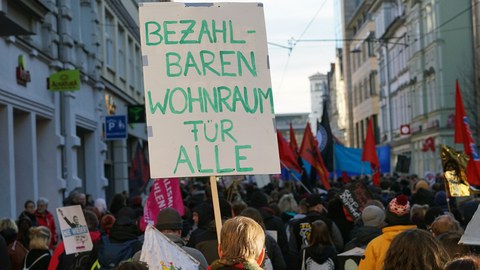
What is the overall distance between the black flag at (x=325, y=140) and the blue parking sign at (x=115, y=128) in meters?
6.27

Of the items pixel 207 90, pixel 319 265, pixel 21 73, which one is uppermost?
pixel 21 73

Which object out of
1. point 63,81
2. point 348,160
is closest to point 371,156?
point 348,160

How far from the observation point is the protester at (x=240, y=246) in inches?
202

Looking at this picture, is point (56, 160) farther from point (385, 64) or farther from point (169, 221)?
point (385, 64)

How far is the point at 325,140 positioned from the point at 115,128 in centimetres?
686

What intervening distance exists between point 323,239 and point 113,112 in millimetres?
21676

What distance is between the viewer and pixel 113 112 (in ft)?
98.1

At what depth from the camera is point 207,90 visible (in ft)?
21.3

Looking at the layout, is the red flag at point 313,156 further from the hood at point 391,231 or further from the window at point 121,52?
the window at point 121,52

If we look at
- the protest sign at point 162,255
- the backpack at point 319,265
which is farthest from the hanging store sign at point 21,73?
the protest sign at point 162,255

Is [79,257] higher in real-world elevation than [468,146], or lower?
lower

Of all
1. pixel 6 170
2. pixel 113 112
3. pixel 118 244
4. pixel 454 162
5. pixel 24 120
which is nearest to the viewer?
pixel 118 244

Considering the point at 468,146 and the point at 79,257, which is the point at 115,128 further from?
the point at 79,257

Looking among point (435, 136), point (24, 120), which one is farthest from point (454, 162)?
point (435, 136)
